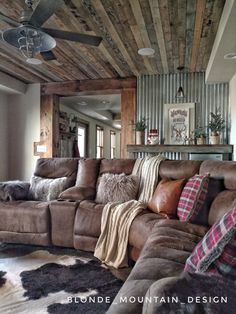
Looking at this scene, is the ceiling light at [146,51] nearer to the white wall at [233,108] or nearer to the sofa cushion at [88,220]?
the white wall at [233,108]

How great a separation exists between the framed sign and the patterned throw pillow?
2970 millimetres

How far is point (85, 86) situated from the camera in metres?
5.73

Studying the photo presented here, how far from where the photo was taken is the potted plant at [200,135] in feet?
16.1

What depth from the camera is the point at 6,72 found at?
5.21m

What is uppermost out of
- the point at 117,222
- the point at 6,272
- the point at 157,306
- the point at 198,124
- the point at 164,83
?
the point at 164,83

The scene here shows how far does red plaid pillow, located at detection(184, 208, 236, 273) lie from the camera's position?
107 centimetres

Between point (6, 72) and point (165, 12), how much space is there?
3.50 meters

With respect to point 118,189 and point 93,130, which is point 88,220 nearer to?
point 118,189

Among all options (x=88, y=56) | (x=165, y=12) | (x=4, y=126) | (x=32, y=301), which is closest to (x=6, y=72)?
(x=4, y=126)

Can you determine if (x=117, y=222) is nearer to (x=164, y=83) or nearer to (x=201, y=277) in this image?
(x=201, y=277)

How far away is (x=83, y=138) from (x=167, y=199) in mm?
6294

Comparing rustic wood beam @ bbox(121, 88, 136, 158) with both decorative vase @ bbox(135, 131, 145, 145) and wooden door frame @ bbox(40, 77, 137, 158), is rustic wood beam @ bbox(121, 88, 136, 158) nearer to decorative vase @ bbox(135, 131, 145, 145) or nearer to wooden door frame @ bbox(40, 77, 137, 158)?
wooden door frame @ bbox(40, 77, 137, 158)

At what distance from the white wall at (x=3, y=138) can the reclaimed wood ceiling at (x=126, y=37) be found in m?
0.89

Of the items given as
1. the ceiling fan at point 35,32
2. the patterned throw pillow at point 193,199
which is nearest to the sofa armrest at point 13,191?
the ceiling fan at point 35,32
